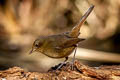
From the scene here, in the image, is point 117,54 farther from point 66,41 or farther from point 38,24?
point 66,41

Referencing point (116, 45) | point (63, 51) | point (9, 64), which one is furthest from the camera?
point (116, 45)

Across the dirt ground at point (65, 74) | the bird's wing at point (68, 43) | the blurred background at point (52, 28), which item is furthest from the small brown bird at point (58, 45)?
the blurred background at point (52, 28)

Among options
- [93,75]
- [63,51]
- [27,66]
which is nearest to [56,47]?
[63,51]

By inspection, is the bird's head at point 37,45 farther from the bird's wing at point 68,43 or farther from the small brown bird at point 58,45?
the bird's wing at point 68,43

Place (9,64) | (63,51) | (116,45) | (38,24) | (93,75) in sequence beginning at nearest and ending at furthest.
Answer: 1. (93,75)
2. (63,51)
3. (9,64)
4. (116,45)
5. (38,24)

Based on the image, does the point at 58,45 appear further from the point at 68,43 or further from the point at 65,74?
the point at 65,74

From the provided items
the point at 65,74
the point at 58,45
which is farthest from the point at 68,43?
the point at 65,74

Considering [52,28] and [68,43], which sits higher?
[52,28]

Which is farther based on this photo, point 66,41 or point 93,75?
point 66,41
